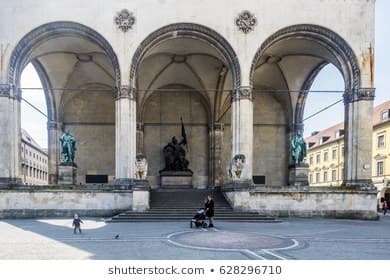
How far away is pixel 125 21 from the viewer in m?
16.8

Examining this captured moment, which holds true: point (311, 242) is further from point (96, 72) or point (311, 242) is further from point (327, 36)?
point (96, 72)

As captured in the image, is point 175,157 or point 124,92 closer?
point 124,92

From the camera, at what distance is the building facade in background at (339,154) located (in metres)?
34.0

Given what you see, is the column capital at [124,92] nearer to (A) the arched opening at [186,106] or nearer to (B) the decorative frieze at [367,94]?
(A) the arched opening at [186,106]

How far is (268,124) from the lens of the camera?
2592 cm

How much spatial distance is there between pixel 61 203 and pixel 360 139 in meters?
16.9

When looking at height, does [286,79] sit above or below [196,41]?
below

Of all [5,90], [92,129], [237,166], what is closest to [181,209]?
[237,166]

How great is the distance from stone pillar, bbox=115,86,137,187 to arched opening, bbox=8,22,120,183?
5203 mm

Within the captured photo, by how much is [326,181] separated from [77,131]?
38.4 m

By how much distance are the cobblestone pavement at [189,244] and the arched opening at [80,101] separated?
1327 centimetres

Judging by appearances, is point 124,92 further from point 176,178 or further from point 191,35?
point 176,178

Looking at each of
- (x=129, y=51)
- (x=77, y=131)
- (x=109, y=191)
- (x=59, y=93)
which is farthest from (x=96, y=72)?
(x=109, y=191)

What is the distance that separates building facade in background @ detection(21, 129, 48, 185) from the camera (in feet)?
177
